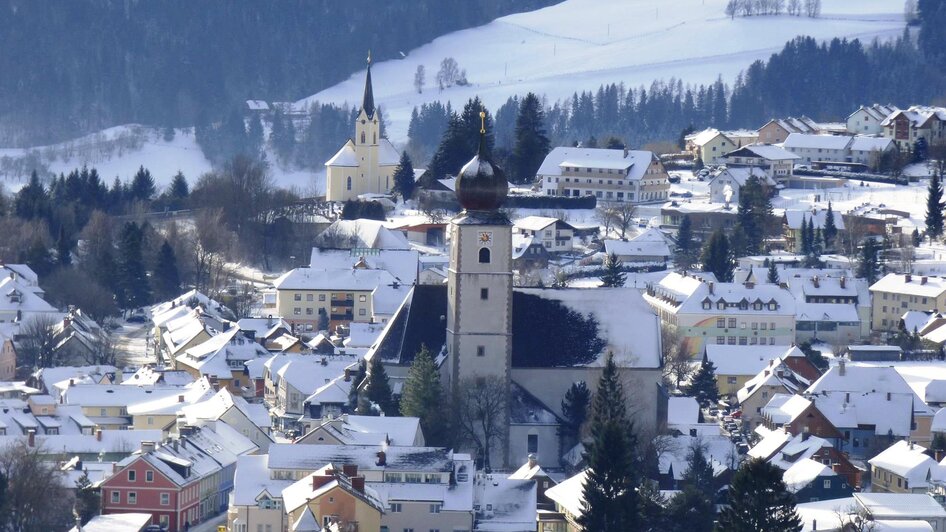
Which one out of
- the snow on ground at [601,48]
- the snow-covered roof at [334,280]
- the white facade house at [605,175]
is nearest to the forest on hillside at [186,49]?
the snow on ground at [601,48]

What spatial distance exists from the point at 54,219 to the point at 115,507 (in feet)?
134

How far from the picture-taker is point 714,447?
54.7m

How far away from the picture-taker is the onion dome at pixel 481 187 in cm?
5506

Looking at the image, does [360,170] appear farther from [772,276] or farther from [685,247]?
[772,276]

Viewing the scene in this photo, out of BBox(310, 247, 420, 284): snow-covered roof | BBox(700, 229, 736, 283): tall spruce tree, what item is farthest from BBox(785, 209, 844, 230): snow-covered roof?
BBox(310, 247, 420, 284): snow-covered roof

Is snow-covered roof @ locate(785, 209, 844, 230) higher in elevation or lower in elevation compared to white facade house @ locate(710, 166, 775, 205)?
lower

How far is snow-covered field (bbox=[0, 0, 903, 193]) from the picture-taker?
158 metres

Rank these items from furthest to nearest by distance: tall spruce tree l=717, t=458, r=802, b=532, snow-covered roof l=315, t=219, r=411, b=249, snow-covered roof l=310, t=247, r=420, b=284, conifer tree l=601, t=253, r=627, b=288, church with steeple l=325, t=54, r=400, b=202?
church with steeple l=325, t=54, r=400, b=202 → snow-covered roof l=315, t=219, r=411, b=249 → snow-covered roof l=310, t=247, r=420, b=284 → conifer tree l=601, t=253, r=627, b=288 → tall spruce tree l=717, t=458, r=802, b=532

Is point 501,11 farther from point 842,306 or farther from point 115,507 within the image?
point 115,507

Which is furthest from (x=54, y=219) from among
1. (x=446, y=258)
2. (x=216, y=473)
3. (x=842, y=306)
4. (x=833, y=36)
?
(x=833, y=36)

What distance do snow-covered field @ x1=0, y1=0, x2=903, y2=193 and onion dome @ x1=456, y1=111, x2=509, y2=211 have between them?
306 ft

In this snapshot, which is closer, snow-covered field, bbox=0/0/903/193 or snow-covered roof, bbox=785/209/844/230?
snow-covered roof, bbox=785/209/844/230

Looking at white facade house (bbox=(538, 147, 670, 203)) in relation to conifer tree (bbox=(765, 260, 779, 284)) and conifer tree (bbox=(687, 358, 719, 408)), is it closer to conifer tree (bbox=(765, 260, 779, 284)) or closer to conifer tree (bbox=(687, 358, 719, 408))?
conifer tree (bbox=(765, 260, 779, 284))

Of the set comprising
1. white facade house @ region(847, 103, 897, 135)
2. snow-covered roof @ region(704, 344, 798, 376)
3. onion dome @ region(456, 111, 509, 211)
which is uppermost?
onion dome @ region(456, 111, 509, 211)
